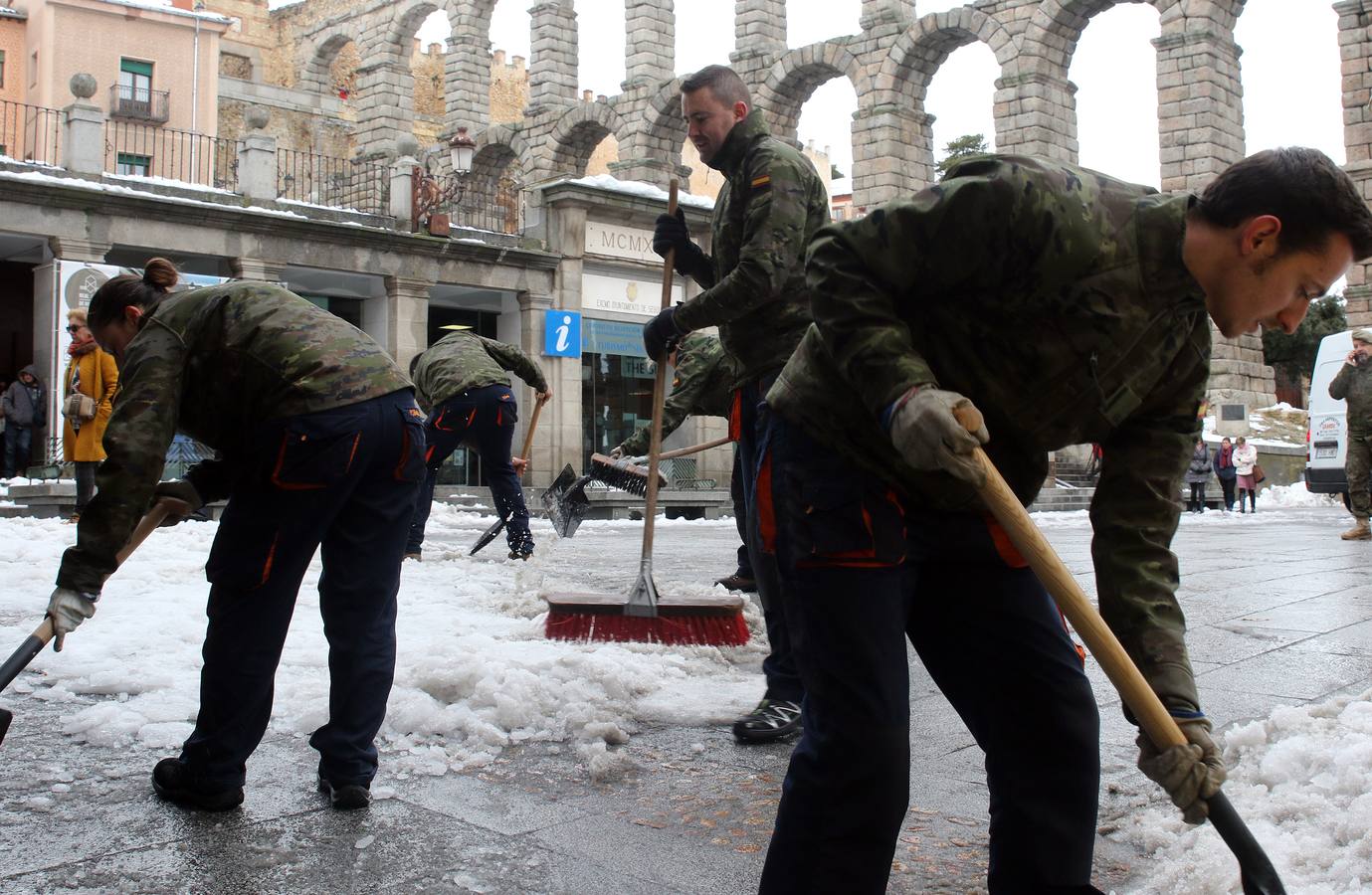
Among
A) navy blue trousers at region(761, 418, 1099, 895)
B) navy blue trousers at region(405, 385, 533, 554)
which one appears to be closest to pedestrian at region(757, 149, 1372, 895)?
navy blue trousers at region(761, 418, 1099, 895)

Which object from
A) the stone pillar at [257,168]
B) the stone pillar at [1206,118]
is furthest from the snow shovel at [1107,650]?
the stone pillar at [1206,118]

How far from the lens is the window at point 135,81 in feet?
135

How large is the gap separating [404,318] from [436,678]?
55.2 ft

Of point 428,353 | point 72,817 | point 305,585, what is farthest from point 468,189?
point 72,817

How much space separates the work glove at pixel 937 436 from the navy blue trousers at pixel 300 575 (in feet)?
6.03

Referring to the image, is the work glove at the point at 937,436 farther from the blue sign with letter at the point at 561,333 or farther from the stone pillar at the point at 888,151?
the stone pillar at the point at 888,151

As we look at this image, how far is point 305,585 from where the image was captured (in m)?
7.37

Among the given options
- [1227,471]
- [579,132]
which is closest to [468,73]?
[579,132]

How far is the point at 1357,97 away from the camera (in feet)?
105

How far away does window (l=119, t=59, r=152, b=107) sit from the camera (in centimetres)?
4109

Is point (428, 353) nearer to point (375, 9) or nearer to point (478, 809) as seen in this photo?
point (478, 809)

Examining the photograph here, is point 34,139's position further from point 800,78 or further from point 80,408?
point 800,78

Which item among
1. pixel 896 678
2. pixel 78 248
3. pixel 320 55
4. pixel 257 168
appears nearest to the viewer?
pixel 896 678

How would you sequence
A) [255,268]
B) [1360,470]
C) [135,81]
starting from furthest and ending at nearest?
[135,81], [255,268], [1360,470]
